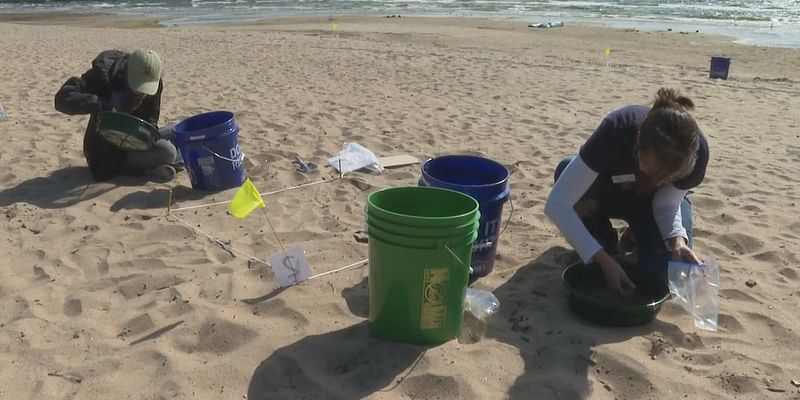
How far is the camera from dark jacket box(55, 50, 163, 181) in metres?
3.97

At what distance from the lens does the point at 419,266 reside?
2291mm

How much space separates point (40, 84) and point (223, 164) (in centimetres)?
496

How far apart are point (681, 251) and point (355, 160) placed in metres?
2.59

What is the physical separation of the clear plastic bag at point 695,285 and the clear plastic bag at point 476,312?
0.79 metres

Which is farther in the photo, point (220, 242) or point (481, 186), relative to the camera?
point (220, 242)

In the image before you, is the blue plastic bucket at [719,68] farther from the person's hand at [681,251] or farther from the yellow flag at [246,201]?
the yellow flag at [246,201]

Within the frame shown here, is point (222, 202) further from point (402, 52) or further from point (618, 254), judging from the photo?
point (402, 52)

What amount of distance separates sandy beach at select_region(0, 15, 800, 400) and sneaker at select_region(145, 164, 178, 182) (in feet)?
0.33

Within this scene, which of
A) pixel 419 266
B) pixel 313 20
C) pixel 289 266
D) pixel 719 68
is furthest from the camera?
pixel 313 20

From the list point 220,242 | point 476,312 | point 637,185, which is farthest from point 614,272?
point 220,242

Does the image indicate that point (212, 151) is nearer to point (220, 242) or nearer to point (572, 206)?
point (220, 242)

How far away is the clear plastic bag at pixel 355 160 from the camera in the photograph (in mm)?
4684

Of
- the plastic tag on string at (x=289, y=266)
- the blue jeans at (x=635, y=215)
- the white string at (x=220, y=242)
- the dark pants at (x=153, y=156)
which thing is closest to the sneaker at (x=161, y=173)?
the dark pants at (x=153, y=156)

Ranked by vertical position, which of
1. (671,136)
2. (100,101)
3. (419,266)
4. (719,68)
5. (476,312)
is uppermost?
(671,136)
